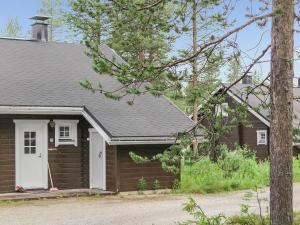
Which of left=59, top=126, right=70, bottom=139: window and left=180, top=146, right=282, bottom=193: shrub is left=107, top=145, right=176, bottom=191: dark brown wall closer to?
left=180, top=146, right=282, bottom=193: shrub

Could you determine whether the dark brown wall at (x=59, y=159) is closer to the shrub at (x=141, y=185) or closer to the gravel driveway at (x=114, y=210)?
the shrub at (x=141, y=185)

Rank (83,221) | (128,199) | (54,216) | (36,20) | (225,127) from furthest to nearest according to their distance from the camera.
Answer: (36,20) < (128,199) < (54,216) < (83,221) < (225,127)

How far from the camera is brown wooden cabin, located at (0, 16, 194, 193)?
65.6ft

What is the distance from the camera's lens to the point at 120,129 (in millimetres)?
19969

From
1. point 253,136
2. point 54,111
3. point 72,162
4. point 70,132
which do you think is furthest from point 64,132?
point 253,136

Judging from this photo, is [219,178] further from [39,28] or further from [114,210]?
[39,28]

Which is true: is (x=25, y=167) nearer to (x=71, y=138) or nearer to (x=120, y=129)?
(x=71, y=138)

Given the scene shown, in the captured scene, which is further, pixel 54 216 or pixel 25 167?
pixel 25 167

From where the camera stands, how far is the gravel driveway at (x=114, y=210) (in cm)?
1416

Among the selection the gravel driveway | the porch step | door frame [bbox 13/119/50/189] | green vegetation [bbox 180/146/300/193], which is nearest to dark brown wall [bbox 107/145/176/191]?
the porch step

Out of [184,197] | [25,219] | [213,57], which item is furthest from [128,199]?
[213,57]

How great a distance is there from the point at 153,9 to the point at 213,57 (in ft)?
4.50

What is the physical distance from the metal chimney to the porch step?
7566mm

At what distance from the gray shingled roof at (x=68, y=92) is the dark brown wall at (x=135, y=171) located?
64cm
